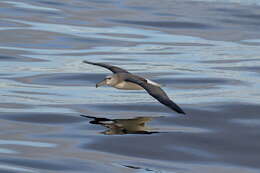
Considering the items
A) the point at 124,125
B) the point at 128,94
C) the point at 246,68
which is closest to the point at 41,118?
the point at 124,125

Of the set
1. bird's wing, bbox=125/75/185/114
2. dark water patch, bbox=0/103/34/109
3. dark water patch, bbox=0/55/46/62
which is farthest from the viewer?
dark water patch, bbox=0/55/46/62

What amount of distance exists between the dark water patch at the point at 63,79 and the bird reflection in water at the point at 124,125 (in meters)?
4.11

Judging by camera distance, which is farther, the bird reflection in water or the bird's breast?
the bird's breast

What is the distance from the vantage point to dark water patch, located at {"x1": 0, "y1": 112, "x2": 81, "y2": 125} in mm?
14531

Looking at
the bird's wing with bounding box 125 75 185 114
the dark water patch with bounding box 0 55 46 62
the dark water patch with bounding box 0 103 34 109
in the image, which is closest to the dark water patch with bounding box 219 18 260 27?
the dark water patch with bounding box 0 55 46 62

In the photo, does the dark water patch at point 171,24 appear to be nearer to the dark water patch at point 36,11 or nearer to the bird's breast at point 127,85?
the dark water patch at point 36,11

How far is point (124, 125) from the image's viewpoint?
1416cm

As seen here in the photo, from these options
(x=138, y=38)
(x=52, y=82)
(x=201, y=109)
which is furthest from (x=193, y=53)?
(x=201, y=109)

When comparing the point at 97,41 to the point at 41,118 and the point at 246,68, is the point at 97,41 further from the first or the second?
the point at 41,118

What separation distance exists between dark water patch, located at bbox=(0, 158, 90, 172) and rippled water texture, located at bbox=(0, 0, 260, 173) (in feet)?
0.04

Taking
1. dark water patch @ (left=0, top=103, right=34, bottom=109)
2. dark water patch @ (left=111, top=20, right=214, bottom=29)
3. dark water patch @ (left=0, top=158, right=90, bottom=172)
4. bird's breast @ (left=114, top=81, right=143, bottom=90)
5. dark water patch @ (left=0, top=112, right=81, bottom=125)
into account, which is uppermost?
bird's breast @ (left=114, top=81, right=143, bottom=90)

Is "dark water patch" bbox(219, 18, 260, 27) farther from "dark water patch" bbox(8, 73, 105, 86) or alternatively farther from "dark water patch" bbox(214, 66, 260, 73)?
"dark water patch" bbox(8, 73, 105, 86)

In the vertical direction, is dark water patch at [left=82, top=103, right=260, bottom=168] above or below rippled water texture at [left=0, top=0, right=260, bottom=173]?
above

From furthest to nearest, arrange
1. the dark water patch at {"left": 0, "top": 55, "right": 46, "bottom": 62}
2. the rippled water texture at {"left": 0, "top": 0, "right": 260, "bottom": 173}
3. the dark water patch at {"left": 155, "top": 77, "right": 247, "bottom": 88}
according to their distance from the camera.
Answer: the dark water patch at {"left": 0, "top": 55, "right": 46, "bottom": 62} < the dark water patch at {"left": 155, "top": 77, "right": 247, "bottom": 88} < the rippled water texture at {"left": 0, "top": 0, "right": 260, "bottom": 173}
